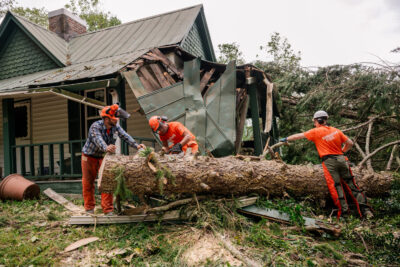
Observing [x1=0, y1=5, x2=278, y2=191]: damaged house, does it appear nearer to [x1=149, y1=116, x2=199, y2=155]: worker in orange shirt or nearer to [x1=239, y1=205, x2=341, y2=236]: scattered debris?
[x1=149, y1=116, x2=199, y2=155]: worker in orange shirt

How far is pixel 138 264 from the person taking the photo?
12.3ft

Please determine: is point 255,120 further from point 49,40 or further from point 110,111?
point 49,40

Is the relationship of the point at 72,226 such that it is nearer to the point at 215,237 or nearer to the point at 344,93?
the point at 215,237

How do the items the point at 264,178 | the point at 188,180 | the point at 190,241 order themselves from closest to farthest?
the point at 190,241 < the point at 188,180 < the point at 264,178

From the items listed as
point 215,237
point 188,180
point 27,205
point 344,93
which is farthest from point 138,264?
point 344,93

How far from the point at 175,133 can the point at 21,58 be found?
29.2 feet

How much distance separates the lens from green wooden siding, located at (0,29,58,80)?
11.4 meters

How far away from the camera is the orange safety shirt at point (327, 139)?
5.55m

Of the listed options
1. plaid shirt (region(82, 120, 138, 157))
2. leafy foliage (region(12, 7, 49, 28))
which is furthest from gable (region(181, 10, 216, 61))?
leafy foliage (region(12, 7, 49, 28))

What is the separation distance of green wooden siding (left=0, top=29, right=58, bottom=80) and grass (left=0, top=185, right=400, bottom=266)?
7514 millimetres

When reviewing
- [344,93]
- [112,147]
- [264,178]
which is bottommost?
[264,178]

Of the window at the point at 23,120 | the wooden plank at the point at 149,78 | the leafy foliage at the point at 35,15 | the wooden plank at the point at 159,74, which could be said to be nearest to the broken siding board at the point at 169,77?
the wooden plank at the point at 159,74

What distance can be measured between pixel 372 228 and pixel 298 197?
127cm

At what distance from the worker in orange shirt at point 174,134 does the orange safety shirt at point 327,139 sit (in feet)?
6.71
